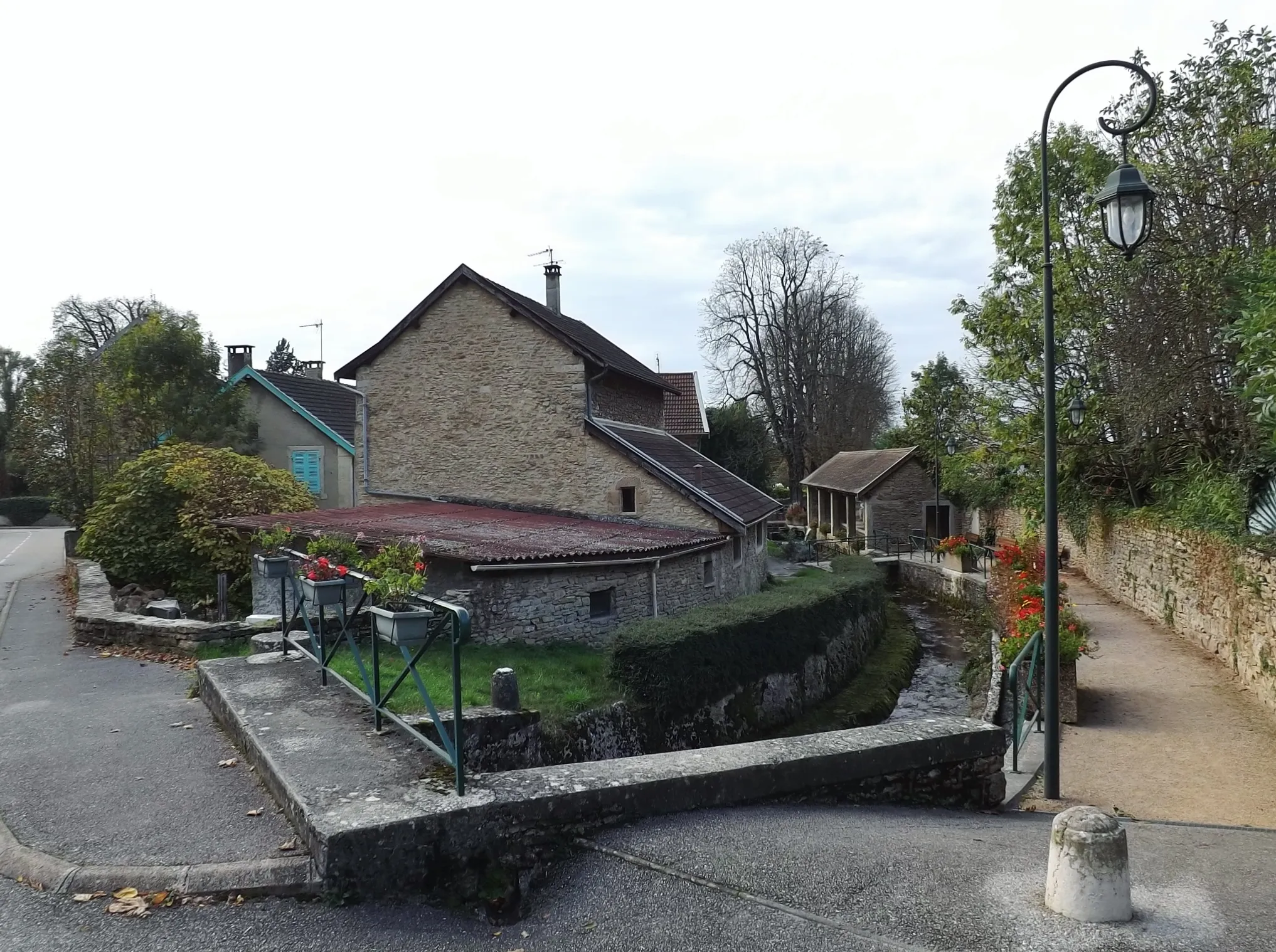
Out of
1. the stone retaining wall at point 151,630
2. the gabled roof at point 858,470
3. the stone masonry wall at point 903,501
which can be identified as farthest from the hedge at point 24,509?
the stone masonry wall at point 903,501

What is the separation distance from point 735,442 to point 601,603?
2793 cm

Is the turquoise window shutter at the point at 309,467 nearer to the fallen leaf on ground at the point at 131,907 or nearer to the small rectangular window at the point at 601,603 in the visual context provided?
the small rectangular window at the point at 601,603

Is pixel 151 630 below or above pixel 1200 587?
below

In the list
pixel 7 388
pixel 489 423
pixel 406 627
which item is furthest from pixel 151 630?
pixel 7 388

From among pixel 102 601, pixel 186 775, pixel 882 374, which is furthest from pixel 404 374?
pixel 882 374

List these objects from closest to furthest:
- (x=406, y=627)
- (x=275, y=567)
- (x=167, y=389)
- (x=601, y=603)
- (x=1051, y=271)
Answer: (x=406, y=627)
(x=1051, y=271)
(x=275, y=567)
(x=601, y=603)
(x=167, y=389)

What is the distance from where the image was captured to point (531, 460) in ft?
62.6

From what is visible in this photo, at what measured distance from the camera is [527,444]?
19078mm

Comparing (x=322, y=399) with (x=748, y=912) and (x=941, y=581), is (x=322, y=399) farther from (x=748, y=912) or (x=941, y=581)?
(x=748, y=912)

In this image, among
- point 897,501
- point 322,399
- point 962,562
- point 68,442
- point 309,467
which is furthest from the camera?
point 897,501

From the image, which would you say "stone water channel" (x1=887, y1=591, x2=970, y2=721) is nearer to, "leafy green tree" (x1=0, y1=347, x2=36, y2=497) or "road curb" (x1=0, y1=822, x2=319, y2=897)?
"road curb" (x1=0, y1=822, x2=319, y2=897)

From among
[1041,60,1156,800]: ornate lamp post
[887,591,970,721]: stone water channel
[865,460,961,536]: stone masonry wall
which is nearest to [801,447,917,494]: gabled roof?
[865,460,961,536]: stone masonry wall

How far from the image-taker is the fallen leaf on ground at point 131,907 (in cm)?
417

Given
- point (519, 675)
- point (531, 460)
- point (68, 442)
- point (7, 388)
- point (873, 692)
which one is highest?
point (7, 388)
